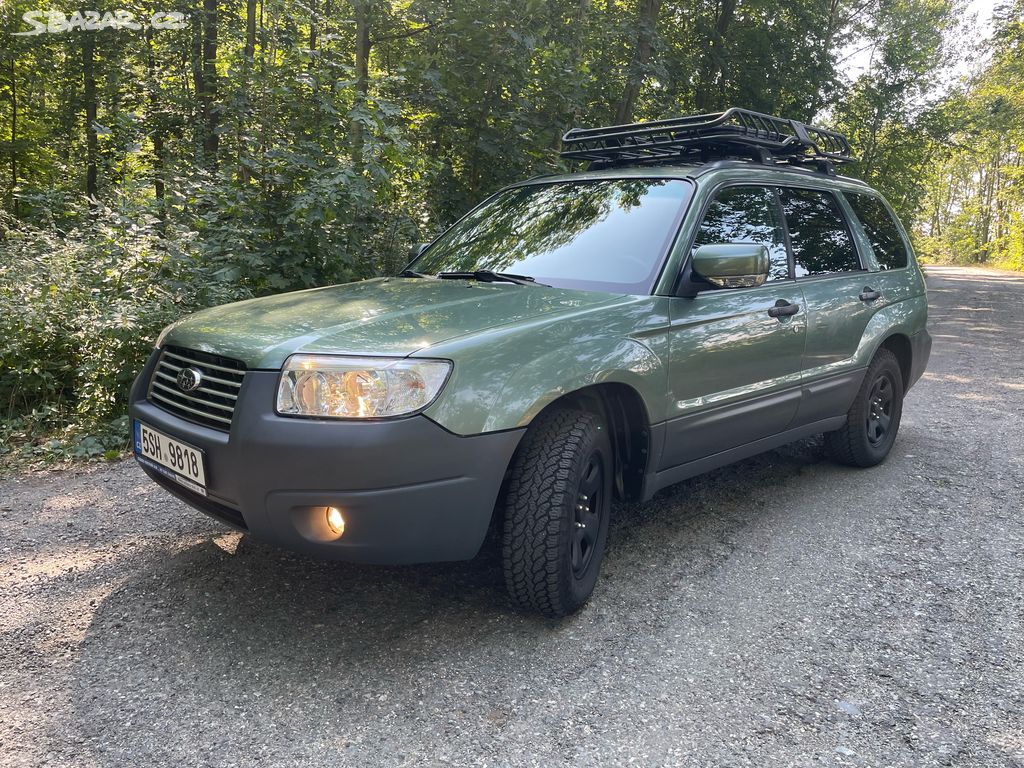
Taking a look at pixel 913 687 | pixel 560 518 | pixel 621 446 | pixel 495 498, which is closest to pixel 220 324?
pixel 495 498

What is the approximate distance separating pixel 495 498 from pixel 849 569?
5.64ft

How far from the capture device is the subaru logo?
2533 millimetres

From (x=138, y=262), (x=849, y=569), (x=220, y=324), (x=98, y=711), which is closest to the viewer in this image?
(x=98, y=711)

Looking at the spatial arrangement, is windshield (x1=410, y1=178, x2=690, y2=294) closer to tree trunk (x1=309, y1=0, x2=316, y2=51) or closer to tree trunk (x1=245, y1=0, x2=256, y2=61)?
tree trunk (x1=309, y1=0, x2=316, y2=51)

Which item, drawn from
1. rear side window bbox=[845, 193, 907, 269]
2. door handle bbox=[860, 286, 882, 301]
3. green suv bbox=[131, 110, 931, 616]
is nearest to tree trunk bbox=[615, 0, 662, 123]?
rear side window bbox=[845, 193, 907, 269]

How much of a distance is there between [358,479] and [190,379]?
78 centimetres

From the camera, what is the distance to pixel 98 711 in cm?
217

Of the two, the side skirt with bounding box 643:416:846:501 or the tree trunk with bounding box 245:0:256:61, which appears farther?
the tree trunk with bounding box 245:0:256:61

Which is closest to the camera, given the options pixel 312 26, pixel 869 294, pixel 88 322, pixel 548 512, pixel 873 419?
pixel 548 512

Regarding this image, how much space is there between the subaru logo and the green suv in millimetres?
17

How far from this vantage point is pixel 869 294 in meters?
4.24

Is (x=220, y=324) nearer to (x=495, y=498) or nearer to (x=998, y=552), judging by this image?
(x=495, y=498)

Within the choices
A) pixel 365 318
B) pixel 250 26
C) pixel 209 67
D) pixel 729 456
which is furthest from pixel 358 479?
pixel 209 67

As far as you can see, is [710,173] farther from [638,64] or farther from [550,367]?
[638,64]
